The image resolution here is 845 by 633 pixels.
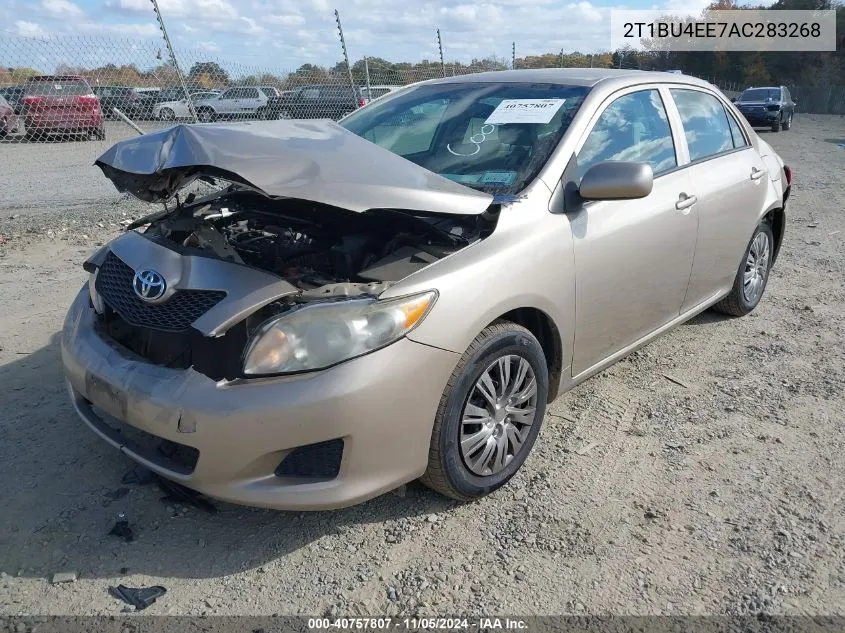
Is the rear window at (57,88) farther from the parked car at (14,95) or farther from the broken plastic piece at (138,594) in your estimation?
the broken plastic piece at (138,594)

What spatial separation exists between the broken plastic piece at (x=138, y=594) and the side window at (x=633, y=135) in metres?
2.49

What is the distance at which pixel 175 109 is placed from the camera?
8.99 m

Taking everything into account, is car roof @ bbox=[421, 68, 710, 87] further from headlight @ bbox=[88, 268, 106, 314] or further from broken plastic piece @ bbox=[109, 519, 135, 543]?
broken plastic piece @ bbox=[109, 519, 135, 543]

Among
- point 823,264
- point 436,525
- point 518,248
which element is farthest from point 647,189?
point 823,264

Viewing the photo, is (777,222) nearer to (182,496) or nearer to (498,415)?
(498,415)

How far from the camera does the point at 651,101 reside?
3.85 meters

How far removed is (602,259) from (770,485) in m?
1.26

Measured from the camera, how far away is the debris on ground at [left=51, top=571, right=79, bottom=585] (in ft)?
7.77

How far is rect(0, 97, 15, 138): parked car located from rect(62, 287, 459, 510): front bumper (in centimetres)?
906

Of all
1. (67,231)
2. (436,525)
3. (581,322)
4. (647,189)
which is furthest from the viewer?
(67,231)

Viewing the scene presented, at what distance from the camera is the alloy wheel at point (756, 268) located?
15.8 feet

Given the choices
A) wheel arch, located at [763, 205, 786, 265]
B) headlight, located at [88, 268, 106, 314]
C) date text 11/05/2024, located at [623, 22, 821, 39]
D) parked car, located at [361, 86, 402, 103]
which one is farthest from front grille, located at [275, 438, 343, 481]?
date text 11/05/2024, located at [623, 22, 821, 39]

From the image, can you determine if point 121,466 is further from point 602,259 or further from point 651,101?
point 651,101

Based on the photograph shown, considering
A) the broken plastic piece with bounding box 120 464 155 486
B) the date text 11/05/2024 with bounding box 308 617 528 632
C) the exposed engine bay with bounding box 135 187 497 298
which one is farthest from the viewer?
the broken plastic piece with bounding box 120 464 155 486
